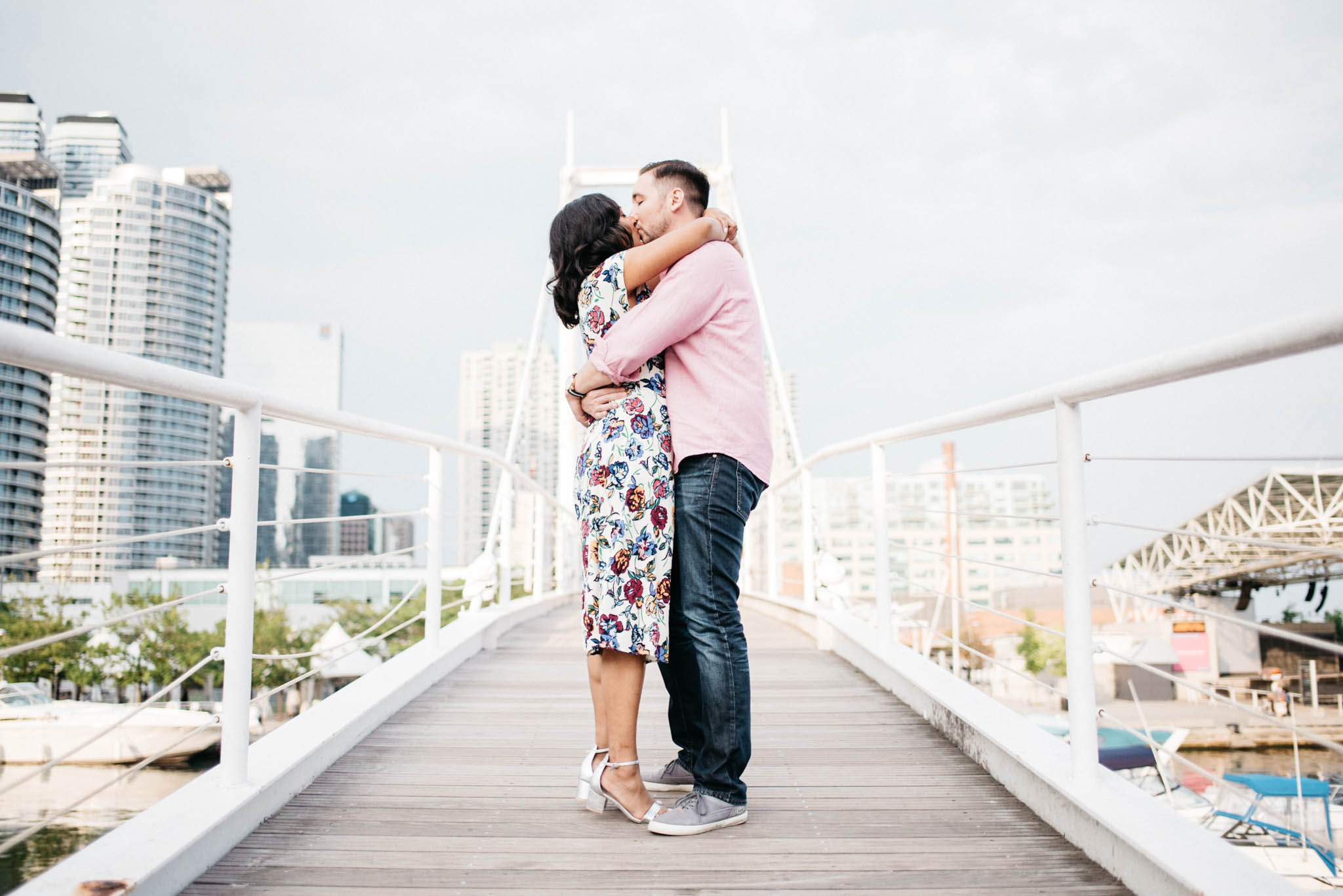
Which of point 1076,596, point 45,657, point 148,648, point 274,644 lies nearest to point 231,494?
point 1076,596

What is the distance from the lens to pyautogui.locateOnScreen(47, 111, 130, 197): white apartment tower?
1976 inches

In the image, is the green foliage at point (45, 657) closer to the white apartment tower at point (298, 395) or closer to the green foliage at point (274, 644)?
the green foliage at point (274, 644)

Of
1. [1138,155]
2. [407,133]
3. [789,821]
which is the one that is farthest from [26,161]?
[1138,155]

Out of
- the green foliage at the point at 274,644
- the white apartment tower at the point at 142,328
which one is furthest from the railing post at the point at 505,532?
the white apartment tower at the point at 142,328

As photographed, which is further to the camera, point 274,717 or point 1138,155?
point 1138,155

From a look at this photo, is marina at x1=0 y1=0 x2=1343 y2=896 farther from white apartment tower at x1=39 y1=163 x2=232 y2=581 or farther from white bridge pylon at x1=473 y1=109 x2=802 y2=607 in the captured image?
white apartment tower at x1=39 y1=163 x2=232 y2=581

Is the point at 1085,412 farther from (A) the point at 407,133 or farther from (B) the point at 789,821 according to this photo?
(A) the point at 407,133

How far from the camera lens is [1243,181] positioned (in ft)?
146

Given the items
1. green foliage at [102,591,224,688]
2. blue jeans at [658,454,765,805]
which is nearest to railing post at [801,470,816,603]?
blue jeans at [658,454,765,805]

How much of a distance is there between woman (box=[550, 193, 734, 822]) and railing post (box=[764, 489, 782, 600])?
10.9 feet

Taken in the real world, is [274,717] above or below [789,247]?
below

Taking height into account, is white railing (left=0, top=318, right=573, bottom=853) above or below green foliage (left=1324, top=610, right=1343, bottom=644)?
above

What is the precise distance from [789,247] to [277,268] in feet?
256

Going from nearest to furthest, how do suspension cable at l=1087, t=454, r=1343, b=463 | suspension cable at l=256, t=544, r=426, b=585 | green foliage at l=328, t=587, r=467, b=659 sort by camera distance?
suspension cable at l=1087, t=454, r=1343, b=463
suspension cable at l=256, t=544, r=426, b=585
green foliage at l=328, t=587, r=467, b=659
